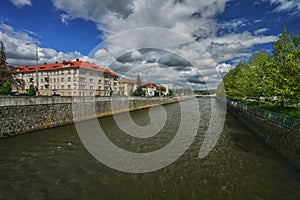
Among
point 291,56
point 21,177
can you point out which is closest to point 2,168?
point 21,177

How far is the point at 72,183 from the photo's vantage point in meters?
6.40

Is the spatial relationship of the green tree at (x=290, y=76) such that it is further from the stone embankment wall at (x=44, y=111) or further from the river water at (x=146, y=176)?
the stone embankment wall at (x=44, y=111)

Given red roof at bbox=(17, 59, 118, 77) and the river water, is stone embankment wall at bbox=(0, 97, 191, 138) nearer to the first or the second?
the river water

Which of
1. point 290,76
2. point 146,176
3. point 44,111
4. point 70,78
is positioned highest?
point 70,78

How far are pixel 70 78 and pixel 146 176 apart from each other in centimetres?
5332

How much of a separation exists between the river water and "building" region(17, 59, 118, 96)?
41528 millimetres

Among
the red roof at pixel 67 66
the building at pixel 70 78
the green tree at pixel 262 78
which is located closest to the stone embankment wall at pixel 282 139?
the green tree at pixel 262 78

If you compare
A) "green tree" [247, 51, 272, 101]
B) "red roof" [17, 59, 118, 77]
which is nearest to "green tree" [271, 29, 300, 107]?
"green tree" [247, 51, 272, 101]

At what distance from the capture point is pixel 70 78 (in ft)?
175

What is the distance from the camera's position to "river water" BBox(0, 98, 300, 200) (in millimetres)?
5738

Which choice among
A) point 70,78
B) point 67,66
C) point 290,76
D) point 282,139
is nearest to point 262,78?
point 290,76

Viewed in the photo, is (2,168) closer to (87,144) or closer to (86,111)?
(87,144)

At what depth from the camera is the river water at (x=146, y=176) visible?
18.8ft

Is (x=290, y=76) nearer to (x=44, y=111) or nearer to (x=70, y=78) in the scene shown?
(x=44, y=111)
